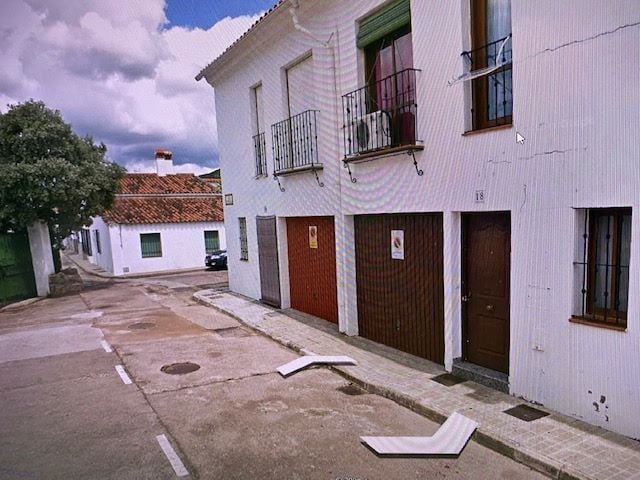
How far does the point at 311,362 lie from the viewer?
21.9 feet

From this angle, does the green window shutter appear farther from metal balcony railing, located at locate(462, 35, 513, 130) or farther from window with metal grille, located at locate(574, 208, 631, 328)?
window with metal grille, located at locate(574, 208, 631, 328)

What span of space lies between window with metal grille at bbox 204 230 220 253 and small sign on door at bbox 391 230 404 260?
17.9 metres

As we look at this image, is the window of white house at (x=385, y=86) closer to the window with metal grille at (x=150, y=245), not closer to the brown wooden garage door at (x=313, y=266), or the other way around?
the brown wooden garage door at (x=313, y=266)

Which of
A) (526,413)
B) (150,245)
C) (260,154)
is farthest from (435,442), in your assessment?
(150,245)

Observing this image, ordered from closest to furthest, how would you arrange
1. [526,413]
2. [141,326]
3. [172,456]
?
1. [172,456]
2. [526,413]
3. [141,326]

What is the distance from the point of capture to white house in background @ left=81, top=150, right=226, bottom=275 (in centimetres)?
2112

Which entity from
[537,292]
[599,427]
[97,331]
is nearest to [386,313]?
[537,292]

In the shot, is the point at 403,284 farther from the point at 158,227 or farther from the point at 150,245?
the point at 150,245

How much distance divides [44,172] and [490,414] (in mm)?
14383

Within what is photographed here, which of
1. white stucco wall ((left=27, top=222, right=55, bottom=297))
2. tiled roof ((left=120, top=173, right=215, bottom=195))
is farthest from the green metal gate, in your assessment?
tiled roof ((left=120, top=173, right=215, bottom=195))

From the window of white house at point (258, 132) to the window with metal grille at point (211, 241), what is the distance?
13020mm

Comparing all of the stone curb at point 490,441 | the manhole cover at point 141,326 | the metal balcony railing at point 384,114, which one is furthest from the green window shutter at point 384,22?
the manhole cover at point 141,326

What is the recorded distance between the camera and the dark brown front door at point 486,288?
5.31 m

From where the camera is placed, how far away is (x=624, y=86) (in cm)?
389
